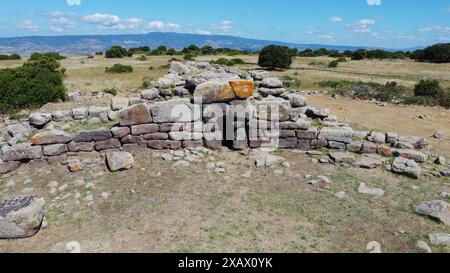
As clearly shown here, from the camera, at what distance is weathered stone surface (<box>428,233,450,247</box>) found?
19.0 feet

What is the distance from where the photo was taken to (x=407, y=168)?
856 cm

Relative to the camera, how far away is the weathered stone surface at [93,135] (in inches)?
350

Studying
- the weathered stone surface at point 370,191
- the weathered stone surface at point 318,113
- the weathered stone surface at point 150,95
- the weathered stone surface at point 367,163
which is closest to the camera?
the weathered stone surface at point 370,191

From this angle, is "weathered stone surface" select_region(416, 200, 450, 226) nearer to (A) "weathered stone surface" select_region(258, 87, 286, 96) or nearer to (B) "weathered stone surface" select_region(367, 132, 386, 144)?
(B) "weathered stone surface" select_region(367, 132, 386, 144)

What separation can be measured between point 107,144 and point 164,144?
1555mm

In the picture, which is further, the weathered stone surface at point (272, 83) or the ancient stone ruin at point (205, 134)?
the weathered stone surface at point (272, 83)

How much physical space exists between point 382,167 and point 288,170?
2.62 m

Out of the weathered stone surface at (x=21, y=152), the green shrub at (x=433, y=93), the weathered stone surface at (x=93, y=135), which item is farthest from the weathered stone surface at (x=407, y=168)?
the green shrub at (x=433, y=93)

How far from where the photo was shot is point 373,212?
688cm

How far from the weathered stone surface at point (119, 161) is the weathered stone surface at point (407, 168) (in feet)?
22.8

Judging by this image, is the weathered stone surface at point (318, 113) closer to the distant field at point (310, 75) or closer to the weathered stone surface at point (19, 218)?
the weathered stone surface at point (19, 218)

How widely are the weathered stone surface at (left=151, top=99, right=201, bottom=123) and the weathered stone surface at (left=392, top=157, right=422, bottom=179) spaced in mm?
5599

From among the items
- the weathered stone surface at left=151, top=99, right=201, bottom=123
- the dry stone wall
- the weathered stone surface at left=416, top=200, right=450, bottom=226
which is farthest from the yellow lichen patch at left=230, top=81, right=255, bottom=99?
the weathered stone surface at left=416, top=200, right=450, bottom=226
